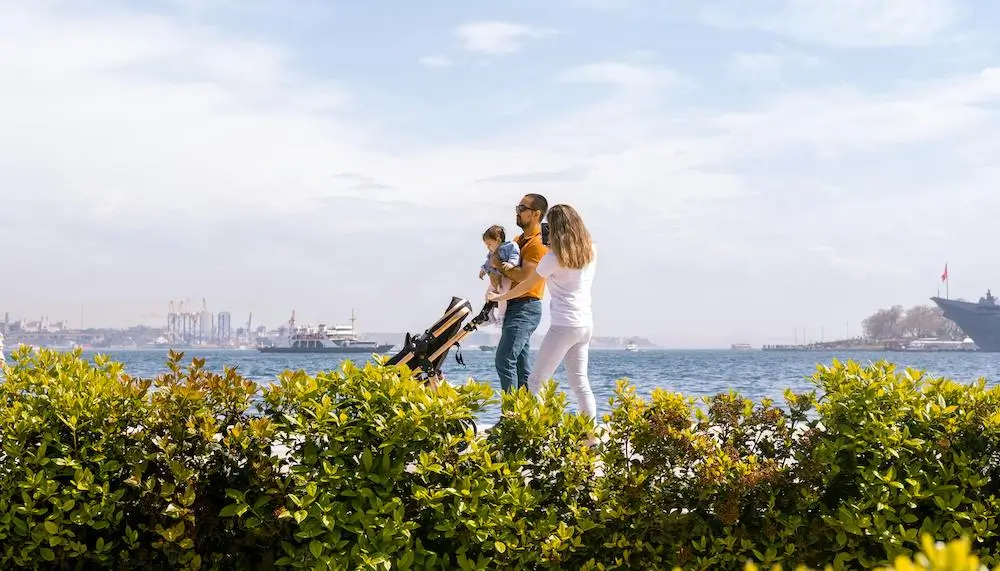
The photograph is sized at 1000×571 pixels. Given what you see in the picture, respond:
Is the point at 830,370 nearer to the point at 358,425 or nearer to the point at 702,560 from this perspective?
the point at 702,560

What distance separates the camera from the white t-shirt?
6809mm

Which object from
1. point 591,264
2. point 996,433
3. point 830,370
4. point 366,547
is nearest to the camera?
point 366,547

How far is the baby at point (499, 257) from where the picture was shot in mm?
7824

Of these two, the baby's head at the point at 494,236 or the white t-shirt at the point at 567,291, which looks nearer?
the white t-shirt at the point at 567,291

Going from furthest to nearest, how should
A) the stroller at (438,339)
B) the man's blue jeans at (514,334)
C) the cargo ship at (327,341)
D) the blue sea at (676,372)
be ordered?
the cargo ship at (327,341) → the blue sea at (676,372) → the stroller at (438,339) → the man's blue jeans at (514,334)

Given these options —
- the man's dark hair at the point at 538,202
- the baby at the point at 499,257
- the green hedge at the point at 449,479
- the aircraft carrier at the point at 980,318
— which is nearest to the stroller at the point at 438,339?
the baby at the point at 499,257

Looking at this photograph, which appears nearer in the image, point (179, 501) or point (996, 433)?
point (179, 501)

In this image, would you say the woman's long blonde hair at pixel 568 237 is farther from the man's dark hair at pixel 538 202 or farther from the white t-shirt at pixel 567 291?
the man's dark hair at pixel 538 202

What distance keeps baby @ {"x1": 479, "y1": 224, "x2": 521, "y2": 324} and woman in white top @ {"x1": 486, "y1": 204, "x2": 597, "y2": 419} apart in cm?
87

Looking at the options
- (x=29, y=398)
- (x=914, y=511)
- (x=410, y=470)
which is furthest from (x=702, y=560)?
(x=29, y=398)

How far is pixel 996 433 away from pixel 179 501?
410cm

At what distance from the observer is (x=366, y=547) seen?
447 centimetres

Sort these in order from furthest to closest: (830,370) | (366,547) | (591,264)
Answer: (591,264), (830,370), (366,547)

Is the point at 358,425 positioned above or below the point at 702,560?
above
